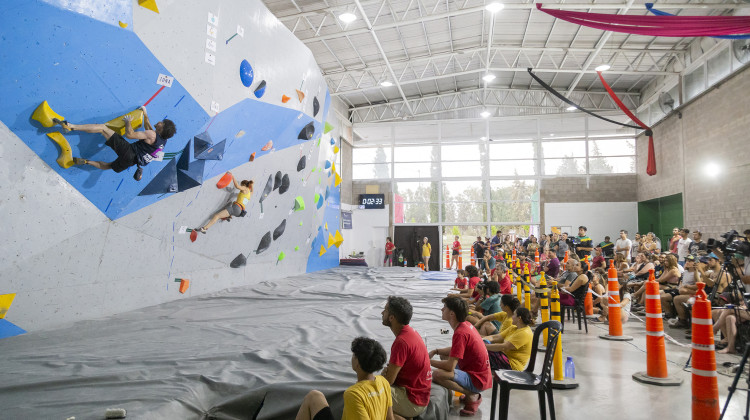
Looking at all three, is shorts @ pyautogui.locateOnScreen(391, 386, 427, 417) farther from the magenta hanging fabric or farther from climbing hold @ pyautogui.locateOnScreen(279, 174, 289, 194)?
the magenta hanging fabric

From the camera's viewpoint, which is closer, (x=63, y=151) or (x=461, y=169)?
(x=63, y=151)

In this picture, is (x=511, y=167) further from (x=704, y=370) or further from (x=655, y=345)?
(x=704, y=370)

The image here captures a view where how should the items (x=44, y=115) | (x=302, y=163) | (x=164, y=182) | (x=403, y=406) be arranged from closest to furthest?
(x=403, y=406)
(x=44, y=115)
(x=164, y=182)
(x=302, y=163)

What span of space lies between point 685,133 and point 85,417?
46.3 ft

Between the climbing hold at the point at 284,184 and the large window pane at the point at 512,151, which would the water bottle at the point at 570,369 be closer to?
the climbing hold at the point at 284,184

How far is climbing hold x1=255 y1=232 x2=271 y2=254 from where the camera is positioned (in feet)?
25.5

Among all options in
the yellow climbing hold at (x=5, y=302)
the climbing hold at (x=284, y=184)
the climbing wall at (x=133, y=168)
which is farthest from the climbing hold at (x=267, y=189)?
the yellow climbing hold at (x=5, y=302)

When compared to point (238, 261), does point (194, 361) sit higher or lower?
lower

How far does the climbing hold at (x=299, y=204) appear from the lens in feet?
28.2

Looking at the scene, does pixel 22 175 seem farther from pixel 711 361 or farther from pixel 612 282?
pixel 612 282

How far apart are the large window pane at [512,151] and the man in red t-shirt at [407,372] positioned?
14.5m

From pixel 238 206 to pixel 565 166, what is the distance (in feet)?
43.2

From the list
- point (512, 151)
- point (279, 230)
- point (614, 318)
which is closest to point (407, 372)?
point (614, 318)

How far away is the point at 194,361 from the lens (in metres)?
3.19
